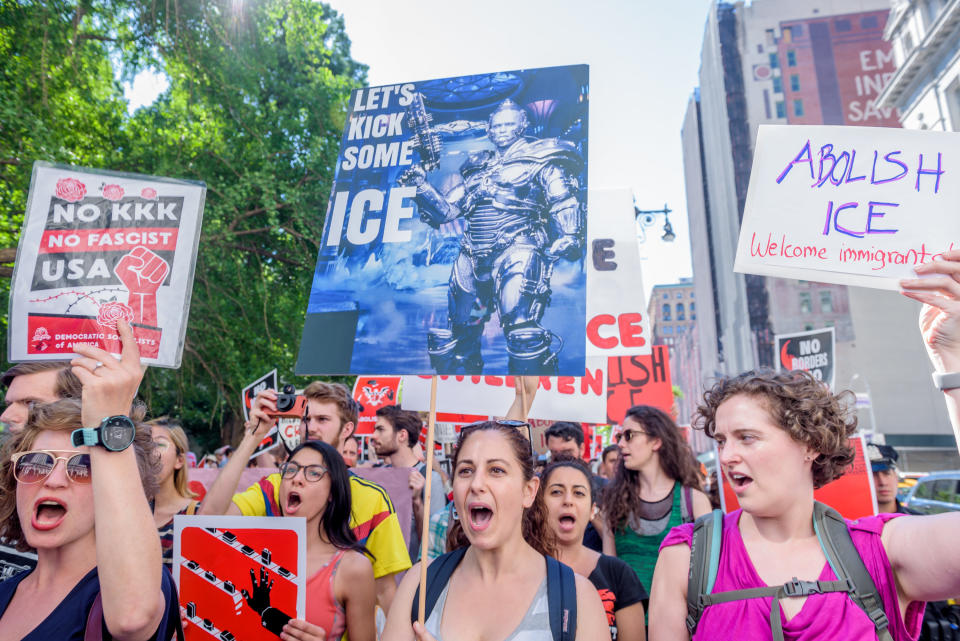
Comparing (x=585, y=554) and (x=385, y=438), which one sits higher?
(x=385, y=438)

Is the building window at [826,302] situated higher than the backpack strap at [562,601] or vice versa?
the building window at [826,302]

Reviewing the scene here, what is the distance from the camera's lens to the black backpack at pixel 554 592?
6.90 ft

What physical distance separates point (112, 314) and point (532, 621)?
2098mm

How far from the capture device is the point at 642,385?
25.3 ft

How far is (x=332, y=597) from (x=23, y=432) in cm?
136

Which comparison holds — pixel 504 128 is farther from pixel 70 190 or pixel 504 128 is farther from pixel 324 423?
pixel 324 423

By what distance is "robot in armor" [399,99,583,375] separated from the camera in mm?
2643

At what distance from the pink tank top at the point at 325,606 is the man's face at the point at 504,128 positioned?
6.66ft

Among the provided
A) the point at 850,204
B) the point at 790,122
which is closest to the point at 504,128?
the point at 850,204

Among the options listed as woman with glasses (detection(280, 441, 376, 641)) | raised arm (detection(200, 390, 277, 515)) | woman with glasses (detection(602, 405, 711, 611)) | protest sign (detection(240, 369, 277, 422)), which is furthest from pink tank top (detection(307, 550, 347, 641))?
protest sign (detection(240, 369, 277, 422))

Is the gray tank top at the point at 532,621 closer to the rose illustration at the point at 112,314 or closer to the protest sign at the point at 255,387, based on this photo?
the rose illustration at the point at 112,314

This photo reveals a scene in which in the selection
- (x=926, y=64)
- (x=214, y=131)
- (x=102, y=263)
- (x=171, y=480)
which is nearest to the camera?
(x=102, y=263)

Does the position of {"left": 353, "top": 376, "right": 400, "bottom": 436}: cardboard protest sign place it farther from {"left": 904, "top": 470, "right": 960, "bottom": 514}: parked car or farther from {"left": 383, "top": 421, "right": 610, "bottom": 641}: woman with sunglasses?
{"left": 904, "top": 470, "right": 960, "bottom": 514}: parked car

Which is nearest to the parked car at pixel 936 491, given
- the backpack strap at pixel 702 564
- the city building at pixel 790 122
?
the backpack strap at pixel 702 564
